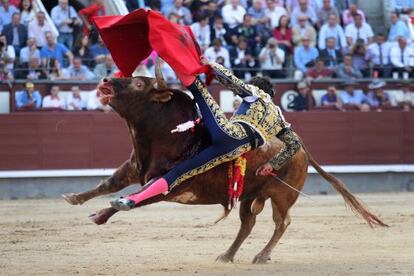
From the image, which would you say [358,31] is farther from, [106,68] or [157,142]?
[157,142]

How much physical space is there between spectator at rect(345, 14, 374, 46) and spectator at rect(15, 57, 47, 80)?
4722 mm

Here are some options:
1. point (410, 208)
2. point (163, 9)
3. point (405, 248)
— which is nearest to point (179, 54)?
point (405, 248)

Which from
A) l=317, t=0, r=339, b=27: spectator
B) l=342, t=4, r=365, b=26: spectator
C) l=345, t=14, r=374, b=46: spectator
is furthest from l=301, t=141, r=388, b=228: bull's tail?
l=342, t=4, r=365, b=26: spectator

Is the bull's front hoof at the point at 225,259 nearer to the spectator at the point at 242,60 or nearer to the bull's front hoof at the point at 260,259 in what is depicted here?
the bull's front hoof at the point at 260,259

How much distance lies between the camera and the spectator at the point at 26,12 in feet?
45.8

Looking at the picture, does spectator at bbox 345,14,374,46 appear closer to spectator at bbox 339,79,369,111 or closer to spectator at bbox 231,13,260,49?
spectator at bbox 339,79,369,111

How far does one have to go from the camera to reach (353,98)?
15031mm

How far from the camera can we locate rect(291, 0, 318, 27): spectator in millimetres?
15484

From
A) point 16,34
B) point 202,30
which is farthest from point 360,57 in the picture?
point 16,34

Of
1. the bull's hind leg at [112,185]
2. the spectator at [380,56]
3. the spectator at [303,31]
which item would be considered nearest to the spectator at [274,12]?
the spectator at [303,31]

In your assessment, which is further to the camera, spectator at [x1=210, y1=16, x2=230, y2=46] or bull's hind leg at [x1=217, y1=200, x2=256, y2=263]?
spectator at [x1=210, y1=16, x2=230, y2=46]

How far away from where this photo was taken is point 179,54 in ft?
22.6

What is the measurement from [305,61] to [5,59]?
4.28m

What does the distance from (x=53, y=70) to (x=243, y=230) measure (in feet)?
21.2
